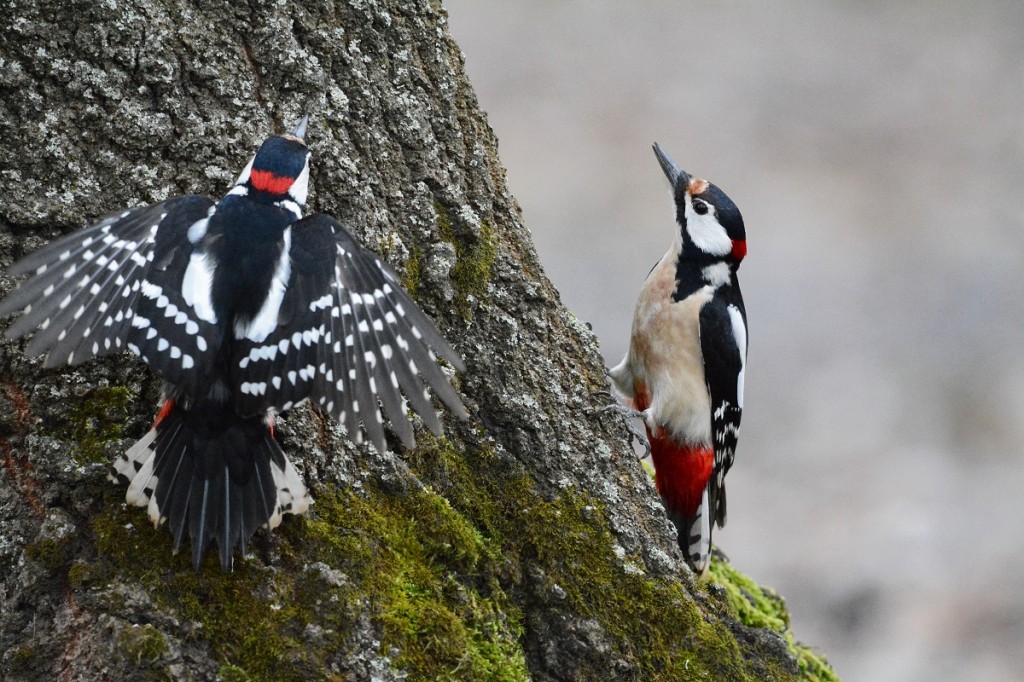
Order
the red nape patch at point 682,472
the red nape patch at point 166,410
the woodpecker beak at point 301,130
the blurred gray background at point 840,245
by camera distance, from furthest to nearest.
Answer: the blurred gray background at point 840,245
the red nape patch at point 682,472
the woodpecker beak at point 301,130
the red nape patch at point 166,410

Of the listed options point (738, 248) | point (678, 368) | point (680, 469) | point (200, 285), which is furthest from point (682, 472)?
point (200, 285)

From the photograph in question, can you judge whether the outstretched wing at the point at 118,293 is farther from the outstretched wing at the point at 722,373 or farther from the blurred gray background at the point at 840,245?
the blurred gray background at the point at 840,245

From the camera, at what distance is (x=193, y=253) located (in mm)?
2768

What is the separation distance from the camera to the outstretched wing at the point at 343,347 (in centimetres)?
263

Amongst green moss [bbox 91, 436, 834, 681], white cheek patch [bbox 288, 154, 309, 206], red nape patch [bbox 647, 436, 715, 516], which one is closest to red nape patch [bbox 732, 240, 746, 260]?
red nape patch [bbox 647, 436, 715, 516]

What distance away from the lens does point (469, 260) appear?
3.27 m

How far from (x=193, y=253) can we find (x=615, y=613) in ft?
4.74

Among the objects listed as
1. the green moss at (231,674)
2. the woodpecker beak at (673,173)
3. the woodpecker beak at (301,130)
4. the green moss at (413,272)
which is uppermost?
the woodpecker beak at (673,173)

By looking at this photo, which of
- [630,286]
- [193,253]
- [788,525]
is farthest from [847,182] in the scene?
[193,253]

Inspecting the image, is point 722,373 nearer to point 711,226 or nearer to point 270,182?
point 711,226

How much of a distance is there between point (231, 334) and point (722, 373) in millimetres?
2557

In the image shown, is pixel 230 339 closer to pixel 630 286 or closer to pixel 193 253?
pixel 193 253

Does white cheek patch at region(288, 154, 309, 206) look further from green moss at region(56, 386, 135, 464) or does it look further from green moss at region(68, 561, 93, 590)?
green moss at region(68, 561, 93, 590)

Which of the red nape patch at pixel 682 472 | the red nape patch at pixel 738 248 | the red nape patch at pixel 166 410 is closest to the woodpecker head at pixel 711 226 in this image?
the red nape patch at pixel 738 248
